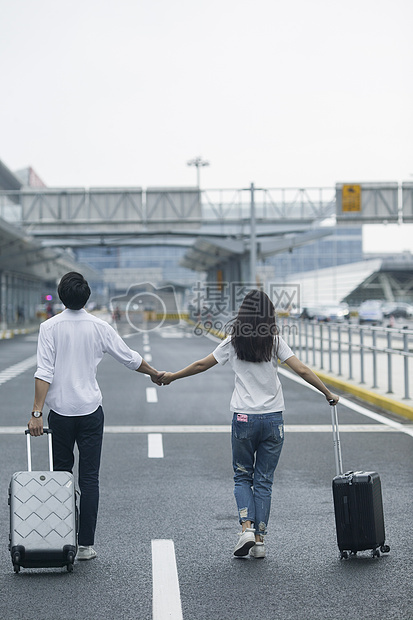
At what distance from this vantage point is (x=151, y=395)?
1623cm

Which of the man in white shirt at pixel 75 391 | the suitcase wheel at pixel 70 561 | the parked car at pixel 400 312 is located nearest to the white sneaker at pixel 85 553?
the man in white shirt at pixel 75 391

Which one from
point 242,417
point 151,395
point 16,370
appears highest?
point 242,417

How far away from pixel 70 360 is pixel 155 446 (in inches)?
191

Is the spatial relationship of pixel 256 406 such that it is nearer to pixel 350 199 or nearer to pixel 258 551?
pixel 258 551

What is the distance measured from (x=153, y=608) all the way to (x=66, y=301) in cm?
195

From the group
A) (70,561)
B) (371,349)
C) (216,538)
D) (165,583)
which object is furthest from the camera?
(371,349)

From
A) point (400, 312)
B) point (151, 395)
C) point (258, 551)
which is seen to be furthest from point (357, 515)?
point (400, 312)

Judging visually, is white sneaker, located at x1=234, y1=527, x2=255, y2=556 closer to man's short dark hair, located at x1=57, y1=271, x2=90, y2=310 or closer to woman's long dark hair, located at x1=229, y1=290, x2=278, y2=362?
woman's long dark hair, located at x1=229, y1=290, x2=278, y2=362

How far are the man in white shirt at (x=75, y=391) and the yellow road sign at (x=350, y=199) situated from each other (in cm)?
3750

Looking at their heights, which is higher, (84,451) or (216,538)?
(84,451)

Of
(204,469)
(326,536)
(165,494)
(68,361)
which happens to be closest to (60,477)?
(68,361)

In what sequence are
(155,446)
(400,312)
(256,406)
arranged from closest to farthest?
1. (256,406)
2. (155,446)
3. (400,312)

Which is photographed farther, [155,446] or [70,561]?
[155,446]

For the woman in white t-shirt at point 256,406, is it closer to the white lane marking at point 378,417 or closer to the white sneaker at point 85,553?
the white sneaker at point 85,553
